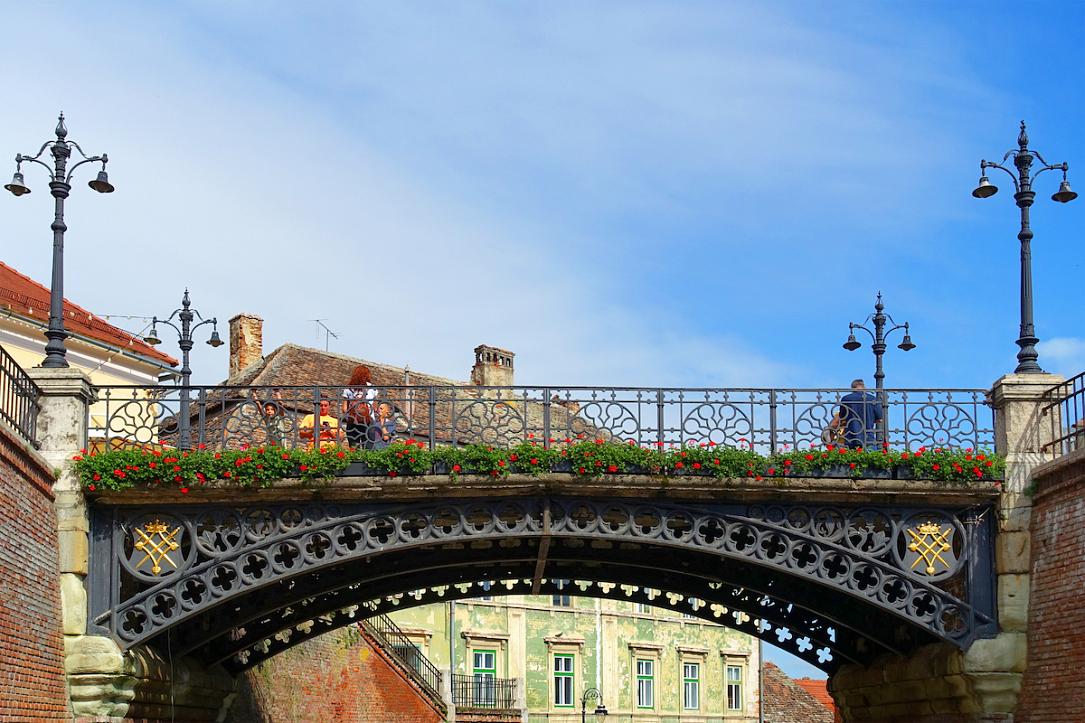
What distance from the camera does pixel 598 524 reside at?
1923 cm

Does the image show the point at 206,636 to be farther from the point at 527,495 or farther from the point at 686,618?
the point at 686,618

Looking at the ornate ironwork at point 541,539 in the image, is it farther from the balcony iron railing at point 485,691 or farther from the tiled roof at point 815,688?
the tiled roof at point 815,688

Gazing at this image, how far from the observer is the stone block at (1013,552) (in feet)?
61.9

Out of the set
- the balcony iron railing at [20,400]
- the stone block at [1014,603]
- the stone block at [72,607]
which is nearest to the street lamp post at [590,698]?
the stone block at [1014,603]

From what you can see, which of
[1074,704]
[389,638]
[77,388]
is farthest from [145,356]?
[1074,704]

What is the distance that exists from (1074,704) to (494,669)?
30230 millimetres

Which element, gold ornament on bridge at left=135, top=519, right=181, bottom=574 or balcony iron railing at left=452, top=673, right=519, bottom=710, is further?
balcony iron railing at left=452, top=673, right=519, bottom=710

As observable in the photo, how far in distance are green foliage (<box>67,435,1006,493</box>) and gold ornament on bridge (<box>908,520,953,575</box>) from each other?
70 cm

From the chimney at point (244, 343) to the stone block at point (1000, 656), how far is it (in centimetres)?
2955

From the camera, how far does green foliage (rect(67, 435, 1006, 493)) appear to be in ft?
61.3

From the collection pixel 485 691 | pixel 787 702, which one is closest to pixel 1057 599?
pixel 485 691

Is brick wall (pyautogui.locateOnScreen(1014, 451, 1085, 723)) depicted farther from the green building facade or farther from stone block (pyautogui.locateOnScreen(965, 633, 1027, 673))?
the green building facade

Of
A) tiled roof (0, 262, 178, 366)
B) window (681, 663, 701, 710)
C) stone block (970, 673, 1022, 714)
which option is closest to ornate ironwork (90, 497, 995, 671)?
stone block (970, 673, 1022, 714)

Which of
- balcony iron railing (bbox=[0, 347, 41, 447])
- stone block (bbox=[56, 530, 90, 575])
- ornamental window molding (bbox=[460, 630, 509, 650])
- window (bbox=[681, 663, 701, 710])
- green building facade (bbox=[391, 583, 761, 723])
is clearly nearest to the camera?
balcony iron railing (bbox=[0, 347, 41, 447])
